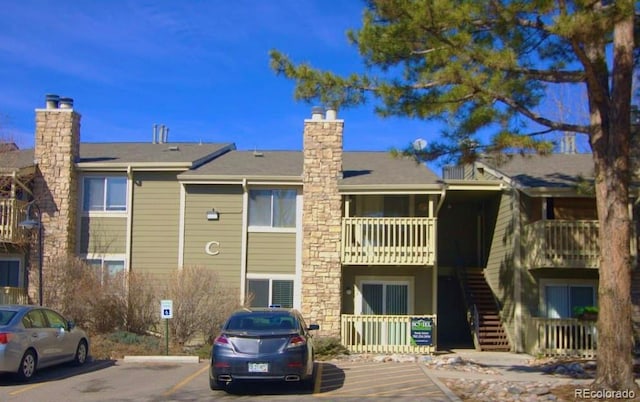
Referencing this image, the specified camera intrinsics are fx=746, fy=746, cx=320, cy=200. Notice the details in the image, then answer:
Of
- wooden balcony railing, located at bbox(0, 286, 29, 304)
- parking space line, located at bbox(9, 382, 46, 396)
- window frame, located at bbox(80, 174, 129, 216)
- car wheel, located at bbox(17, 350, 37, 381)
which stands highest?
window frame, located at bbox(80, 174, 129, 216)

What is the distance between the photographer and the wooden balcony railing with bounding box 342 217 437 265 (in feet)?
69.9

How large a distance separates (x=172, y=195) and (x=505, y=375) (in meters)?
12.0

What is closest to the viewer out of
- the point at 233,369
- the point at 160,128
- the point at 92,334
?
the point at 233,369

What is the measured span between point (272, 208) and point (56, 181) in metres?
6.72

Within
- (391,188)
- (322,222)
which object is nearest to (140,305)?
(322,222)

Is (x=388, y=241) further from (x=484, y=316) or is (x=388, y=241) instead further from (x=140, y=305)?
(x=140, y=305)

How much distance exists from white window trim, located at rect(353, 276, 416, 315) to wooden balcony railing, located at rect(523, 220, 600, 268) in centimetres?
381

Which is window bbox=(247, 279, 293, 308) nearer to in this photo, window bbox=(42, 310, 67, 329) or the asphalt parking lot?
the asphalt parking lot

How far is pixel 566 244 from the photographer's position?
20906mm

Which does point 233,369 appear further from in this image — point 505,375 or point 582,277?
point 582,277

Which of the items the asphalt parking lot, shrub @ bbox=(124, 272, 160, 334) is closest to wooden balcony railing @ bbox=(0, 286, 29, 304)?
shrub @ bbox=(124, 272, 160, 334)

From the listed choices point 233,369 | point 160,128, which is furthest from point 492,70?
point 160,128

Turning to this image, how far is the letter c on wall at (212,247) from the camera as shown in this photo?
22.9 meters

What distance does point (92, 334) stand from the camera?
20.6 meters
